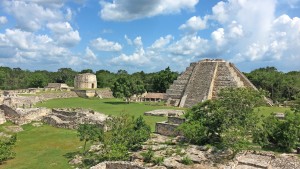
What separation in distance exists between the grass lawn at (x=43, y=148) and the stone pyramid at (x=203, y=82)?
73.6ft

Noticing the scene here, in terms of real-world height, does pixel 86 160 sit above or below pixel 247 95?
below

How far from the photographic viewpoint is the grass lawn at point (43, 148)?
65.2 feet

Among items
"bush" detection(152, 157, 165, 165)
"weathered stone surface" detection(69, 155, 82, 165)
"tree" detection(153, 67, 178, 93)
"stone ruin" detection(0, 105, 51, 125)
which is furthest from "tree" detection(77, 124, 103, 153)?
"tree" detection(153, 67, 178, 93)


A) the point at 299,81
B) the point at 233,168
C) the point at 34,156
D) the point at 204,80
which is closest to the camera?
the point at 233,168

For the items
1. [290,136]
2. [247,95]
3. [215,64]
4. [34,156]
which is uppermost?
[215,64]

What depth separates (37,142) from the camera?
25.4 metres

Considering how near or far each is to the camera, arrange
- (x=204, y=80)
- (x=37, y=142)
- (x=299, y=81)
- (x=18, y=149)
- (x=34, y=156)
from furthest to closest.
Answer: (x=299, y=81) < (x=204, y=80) < (x=37, y=142) < (x=18, y=149) < (x=34, y=156)

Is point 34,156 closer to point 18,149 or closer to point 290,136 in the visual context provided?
point 18,149

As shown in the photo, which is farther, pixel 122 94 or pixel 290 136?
pixel 122 94

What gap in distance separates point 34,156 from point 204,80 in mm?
32760

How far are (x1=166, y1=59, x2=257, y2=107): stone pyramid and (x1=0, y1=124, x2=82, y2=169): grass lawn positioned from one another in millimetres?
22422

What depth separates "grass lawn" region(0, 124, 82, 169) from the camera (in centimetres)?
1986

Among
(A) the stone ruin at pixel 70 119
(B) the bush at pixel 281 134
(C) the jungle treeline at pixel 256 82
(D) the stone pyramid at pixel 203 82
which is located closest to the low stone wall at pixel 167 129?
(A) the stone ruin at pixel 70 119

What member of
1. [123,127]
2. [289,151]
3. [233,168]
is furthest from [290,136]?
[123,127]
